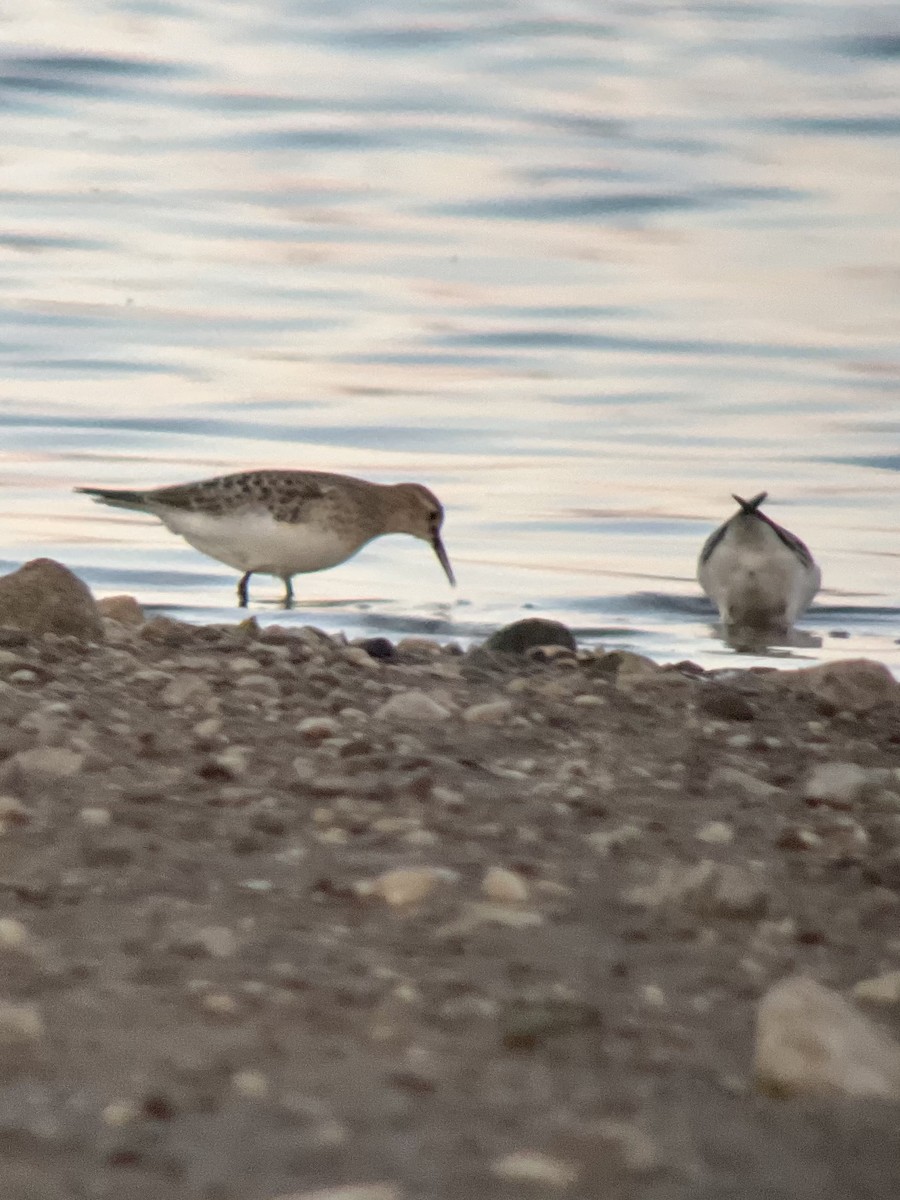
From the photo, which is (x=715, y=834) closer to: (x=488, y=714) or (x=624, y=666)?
(x=488, y=714)

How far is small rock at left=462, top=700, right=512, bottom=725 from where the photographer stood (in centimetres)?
578

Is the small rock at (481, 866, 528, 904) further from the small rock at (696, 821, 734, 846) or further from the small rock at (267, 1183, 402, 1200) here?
the small rock at (267, 1183, 402, 1200)

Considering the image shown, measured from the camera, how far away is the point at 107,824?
4.34 meters

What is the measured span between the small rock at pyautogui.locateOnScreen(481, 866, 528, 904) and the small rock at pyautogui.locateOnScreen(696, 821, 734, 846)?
2.29 ft

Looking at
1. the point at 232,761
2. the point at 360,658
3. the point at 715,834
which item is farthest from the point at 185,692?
the point at 715,834

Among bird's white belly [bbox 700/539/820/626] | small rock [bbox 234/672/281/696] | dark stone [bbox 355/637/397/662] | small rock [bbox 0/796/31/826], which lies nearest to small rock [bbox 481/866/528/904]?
small rock [bbox 0/796/31/826]

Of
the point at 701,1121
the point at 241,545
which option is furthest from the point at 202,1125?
the point at 241,545

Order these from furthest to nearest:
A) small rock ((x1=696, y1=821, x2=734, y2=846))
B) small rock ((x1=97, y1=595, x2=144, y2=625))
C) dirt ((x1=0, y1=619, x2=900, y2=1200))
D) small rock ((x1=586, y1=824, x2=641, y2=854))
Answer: small rock ((x1=97, y1=595, x2=144, y2=625)), small rock ((x1=696, y1=821, x2=734, y2=846)), small rock ((x1=586, y1=824, x2=641, y2=854)), dirt ((x1=0, y1=619, x2=900, y2=1200))

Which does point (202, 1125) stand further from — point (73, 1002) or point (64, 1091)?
point (73, 1002)

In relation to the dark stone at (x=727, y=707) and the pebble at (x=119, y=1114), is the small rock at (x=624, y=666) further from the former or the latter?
the pebble at (x=119, y=1114)

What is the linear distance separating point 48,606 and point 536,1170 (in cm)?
452

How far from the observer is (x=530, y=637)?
816 cm

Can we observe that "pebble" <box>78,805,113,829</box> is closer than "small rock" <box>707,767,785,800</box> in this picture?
Yes

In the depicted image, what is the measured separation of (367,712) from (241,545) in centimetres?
533
